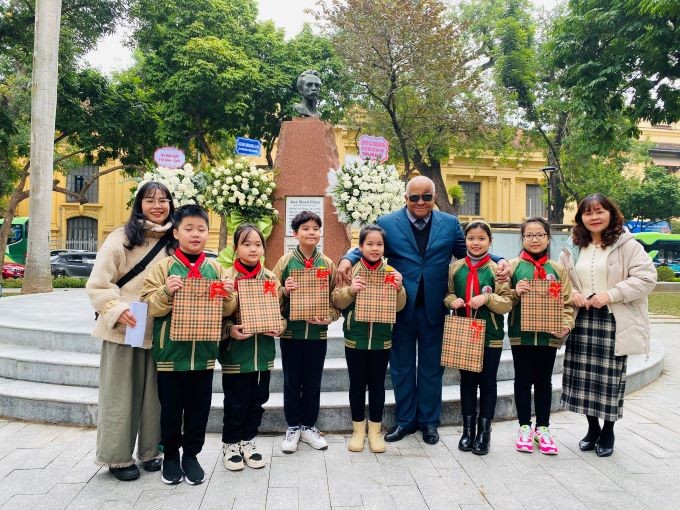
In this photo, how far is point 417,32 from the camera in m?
15.2

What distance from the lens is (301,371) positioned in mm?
3805

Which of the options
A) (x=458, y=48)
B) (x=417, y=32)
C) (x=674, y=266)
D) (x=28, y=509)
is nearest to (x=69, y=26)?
(x=417, y=32)

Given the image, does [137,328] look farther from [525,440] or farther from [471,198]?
[471,198]

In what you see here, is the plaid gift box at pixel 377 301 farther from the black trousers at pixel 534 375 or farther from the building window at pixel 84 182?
the building window at pixel 84 182

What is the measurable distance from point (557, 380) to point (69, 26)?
1624 centimetres

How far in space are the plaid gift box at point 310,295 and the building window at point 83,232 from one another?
3087 centimetres

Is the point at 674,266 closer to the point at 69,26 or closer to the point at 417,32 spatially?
the point at 417,32

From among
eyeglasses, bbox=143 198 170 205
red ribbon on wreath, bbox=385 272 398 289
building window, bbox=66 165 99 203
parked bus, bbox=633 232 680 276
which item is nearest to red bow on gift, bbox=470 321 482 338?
red ribbon on wreath, bbox=385 272 398 289

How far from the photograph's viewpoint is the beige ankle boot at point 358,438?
3.82 meters

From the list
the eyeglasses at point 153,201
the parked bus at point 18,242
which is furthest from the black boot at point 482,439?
the parked bus at point 18,242

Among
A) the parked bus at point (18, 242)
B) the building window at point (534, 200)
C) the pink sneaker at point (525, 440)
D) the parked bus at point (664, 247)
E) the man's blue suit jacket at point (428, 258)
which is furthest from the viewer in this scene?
the building window at point (534, 200)

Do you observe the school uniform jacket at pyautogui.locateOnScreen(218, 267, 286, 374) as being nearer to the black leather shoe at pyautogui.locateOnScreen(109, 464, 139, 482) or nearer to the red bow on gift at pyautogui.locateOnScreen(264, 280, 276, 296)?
the red bow on gift at pyautogui.locateOnScreen(264, 280, 276, 296)

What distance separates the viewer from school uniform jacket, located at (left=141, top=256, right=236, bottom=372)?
3143 millimetres

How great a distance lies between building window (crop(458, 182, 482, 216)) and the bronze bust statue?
2746 centimetres
